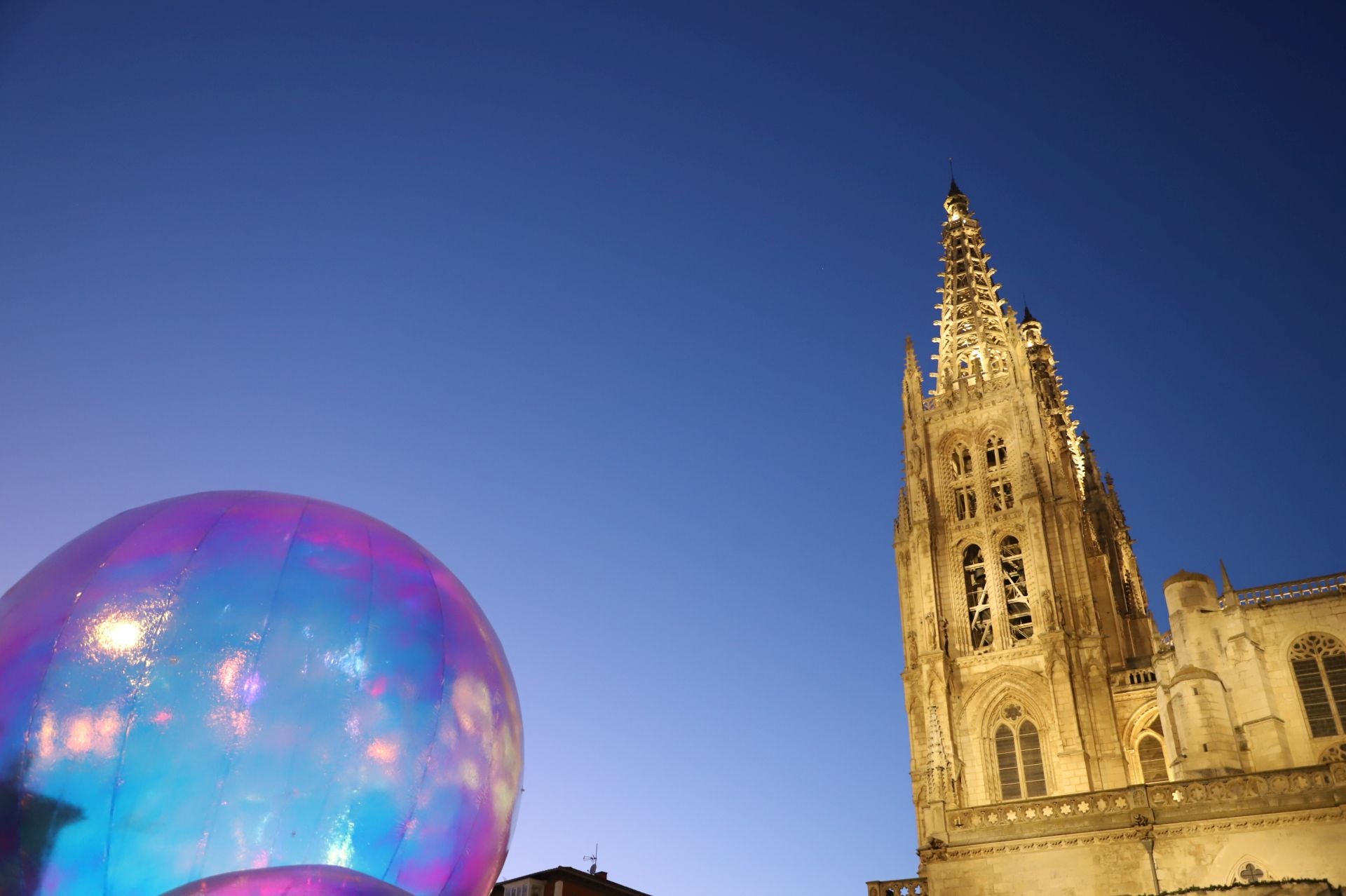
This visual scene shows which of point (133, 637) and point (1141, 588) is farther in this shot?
point (1141, 588)

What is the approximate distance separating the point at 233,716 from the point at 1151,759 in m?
44.5

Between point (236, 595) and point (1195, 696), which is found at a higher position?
point (1195, 696)

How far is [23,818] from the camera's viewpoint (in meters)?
5.38

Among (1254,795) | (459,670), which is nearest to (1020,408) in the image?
(1254,795)

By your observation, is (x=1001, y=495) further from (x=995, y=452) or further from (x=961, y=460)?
(x=961, y=460)

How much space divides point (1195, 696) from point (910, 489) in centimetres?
2182

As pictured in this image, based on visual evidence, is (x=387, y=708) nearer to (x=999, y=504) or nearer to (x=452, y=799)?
(x=452, y=799)

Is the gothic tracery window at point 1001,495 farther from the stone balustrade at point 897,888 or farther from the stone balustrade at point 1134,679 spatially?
the stone balustrade at point 897,888

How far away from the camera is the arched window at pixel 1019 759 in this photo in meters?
42.7

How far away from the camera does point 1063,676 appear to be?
142 ft

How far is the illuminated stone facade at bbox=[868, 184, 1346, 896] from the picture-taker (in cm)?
2184

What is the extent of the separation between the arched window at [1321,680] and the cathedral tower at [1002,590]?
29.7 ft

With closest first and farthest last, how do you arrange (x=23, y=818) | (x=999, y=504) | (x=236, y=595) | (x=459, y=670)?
1. (x=23, y=818)
2. (x=236, y=595)
3. (x=459, y=670)
4. (x=999, y=504)

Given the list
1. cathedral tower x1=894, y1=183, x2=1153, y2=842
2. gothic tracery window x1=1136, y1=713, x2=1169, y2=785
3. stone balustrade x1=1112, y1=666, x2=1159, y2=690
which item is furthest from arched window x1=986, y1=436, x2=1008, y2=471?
gothic tracery window x1=1136, y1=713, x2=1169, y2=785
